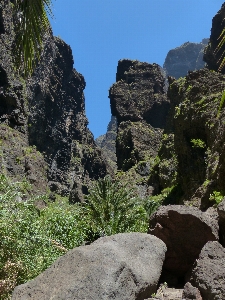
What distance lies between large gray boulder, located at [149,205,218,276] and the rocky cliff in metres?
21.5

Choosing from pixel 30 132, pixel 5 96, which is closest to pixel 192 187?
pixel 5 96

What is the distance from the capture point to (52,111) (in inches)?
2007

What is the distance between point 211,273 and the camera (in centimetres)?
386

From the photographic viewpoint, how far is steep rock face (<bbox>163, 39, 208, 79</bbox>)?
129725 mm

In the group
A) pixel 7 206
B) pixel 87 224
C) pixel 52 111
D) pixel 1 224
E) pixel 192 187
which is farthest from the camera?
pixel 52 111

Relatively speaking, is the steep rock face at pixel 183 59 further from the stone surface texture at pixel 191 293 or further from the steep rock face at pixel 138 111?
the stone surface texture at pixel 191 293

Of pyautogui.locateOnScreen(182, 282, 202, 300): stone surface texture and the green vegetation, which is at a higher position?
the green vegetation

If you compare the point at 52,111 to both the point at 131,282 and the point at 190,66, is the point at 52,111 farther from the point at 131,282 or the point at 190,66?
the point at 190,66

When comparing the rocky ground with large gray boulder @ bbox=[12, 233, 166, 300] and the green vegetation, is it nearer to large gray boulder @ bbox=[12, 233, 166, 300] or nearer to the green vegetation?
large gray boulder @ bbox=[12, 233, 166, 300]

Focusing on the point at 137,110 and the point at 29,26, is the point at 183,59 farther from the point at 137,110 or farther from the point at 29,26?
the point at 29,26

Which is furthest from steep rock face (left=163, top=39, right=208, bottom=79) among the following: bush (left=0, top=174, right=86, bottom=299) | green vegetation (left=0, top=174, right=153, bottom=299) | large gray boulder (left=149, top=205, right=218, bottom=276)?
large gray boulder (left=149, top=205, right=218, bottom=276)

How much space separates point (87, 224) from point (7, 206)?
6.52m

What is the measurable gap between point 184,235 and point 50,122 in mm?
45930

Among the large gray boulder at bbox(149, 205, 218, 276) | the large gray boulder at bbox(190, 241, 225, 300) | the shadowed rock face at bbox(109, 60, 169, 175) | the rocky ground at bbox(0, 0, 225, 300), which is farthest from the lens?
the shadowed rock face at bbox(109, 60, 169, 175)
